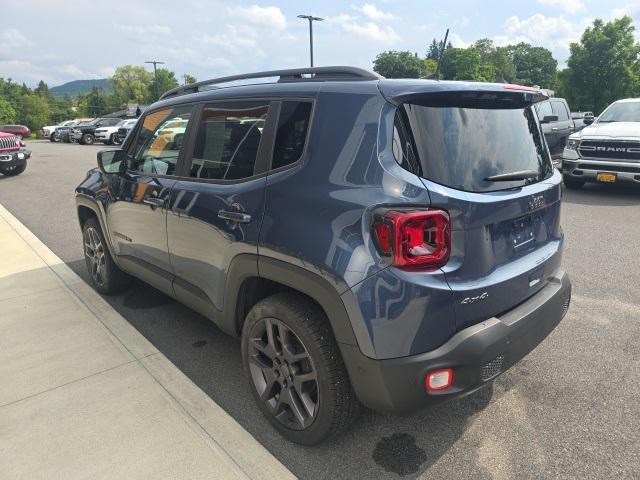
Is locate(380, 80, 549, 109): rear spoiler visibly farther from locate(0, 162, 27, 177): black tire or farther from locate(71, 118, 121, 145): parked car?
locate(71, 118, 121, 145): parked car

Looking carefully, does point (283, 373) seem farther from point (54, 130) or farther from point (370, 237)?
point (54, 130)

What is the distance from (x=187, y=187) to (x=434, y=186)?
5.25ft

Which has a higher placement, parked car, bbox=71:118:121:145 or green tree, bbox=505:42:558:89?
green tree, bbox=505:42:558:89

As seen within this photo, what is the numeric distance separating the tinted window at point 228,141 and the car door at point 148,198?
0.79ft

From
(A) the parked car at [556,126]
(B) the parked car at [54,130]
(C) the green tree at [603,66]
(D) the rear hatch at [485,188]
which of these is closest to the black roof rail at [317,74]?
(D) the rear hatch at [485,188]

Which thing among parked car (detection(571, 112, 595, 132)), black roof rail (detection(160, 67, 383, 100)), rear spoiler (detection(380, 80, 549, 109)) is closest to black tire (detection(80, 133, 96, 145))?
parked car (detection(571, 112, 595, 132))

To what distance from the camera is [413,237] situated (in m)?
1.88

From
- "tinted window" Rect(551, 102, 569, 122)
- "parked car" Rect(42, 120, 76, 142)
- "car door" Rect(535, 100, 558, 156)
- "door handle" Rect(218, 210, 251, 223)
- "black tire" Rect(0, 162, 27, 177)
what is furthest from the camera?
"parked car" Rect(42, 120, 76, 142)

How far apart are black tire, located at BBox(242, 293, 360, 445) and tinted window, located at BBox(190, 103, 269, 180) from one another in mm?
767

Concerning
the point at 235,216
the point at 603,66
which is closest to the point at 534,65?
the point at 603,66

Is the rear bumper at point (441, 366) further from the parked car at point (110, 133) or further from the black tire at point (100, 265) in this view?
the parked car at point (110, 133)

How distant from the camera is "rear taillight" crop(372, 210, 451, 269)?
1860 mm

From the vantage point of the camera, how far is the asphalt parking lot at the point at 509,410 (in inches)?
86.9

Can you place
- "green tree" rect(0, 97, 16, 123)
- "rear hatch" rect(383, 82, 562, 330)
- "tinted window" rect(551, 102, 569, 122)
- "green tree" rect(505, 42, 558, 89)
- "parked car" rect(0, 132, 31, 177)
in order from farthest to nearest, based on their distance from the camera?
"green tree" rect(505, 42, 558, 89) → "green tree" rect(0, 97, 16, 123) → "parked car" rect(0, 132, 31, 177) → "tinted window" rect(551, 102, 569, 122) → "rear hatch" rect(383, 82, 562, 330)
